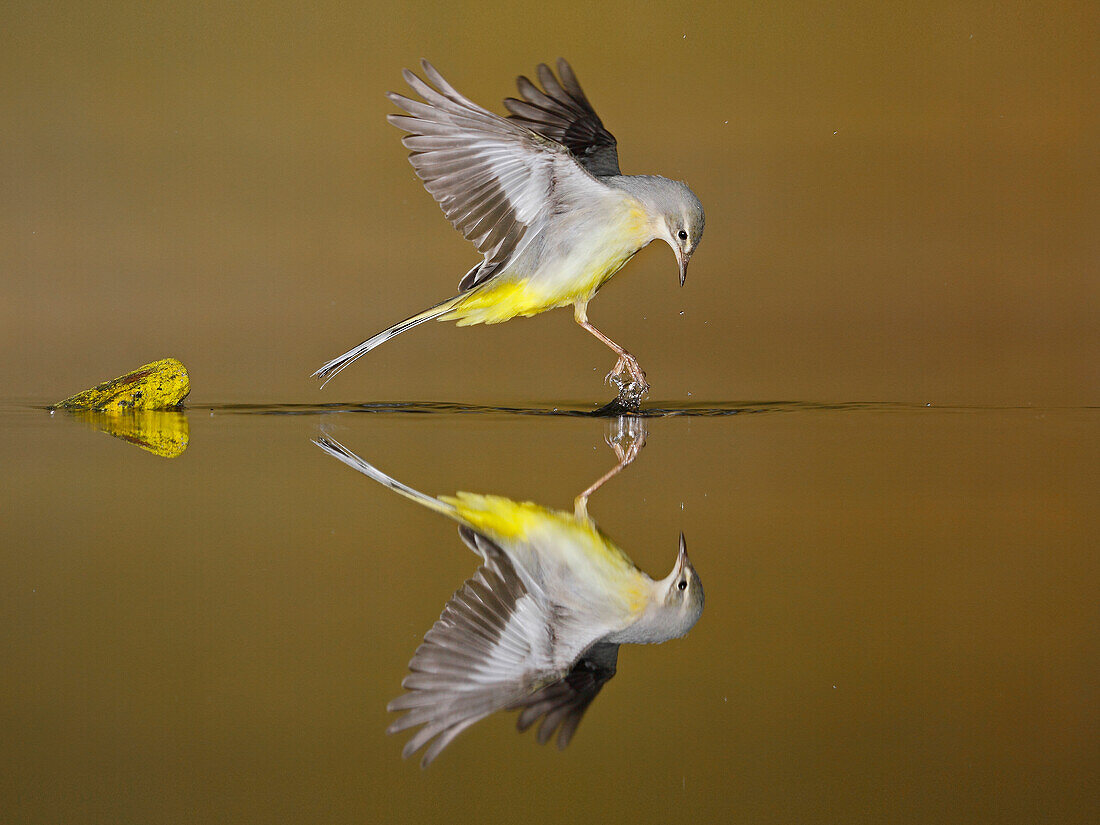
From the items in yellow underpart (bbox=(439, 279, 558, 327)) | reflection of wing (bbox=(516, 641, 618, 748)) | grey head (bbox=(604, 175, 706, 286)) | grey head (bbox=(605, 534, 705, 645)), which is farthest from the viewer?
yellow underpart (bbox=(439, 279, 558, 327))

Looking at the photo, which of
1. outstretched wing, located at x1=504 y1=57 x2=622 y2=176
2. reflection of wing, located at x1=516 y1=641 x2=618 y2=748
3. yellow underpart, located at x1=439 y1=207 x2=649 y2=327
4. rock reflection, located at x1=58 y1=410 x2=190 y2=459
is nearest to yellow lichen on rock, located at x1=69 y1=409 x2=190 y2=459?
rock reflection, located at x1=58 y1=410 x2=190 y2=459

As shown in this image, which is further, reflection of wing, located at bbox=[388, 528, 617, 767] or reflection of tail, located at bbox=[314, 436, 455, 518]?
reflection of tail, located at bbox=[314, 436, 455, 518]

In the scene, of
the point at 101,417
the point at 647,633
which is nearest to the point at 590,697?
the point at 647,633

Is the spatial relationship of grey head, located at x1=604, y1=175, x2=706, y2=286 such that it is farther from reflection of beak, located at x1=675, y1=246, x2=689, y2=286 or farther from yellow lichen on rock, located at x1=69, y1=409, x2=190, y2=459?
yellow lichen on rock, located at x1=69, y1=409, x2=190, y2=459

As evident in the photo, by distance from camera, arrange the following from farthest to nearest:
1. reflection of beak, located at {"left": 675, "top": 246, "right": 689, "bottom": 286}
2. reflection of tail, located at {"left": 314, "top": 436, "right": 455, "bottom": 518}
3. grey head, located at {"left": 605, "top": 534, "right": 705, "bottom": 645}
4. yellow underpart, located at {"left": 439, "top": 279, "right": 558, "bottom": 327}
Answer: yellow underpart, located at {"left": 439, "top": 279, "right": 558, "bottom": 327}, reflection of beak, located at {"left": 675, "top": 246, "right": 689, "bottom": 286}, reflection of tail, located at {"left": 314, "top": 436, "right": 455, "bottom": 518}, grey head, located at {"left": 605, "top": 534, "right": 705, "bottom": 645}

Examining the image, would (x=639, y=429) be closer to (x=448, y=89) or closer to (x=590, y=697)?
(x=448, y=89)

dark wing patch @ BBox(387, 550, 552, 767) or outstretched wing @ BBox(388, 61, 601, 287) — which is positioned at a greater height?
outstretched wing @ BBox(388, 61, 601, 287)

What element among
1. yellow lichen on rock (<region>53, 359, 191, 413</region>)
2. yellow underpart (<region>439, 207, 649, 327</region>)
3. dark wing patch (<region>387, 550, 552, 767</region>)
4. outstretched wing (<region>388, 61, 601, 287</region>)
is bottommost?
dark wing patch (<region>387, 550, 552, 767</region>)

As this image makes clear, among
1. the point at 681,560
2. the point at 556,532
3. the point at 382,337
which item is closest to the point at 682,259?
the point at 382,337

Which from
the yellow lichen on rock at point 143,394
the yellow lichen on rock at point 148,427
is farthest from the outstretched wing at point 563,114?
the yellow lichen on rock at point 143,394
